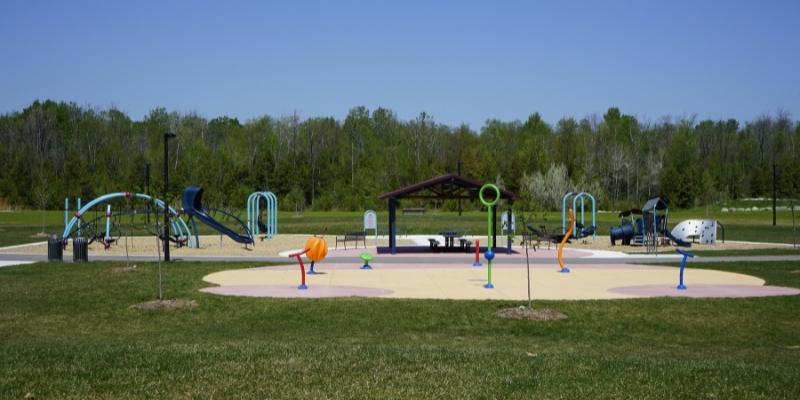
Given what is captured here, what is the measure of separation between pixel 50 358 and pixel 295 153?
95.8 m

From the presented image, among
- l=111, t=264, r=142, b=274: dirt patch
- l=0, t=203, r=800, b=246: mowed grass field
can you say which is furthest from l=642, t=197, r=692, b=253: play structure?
l=111, t=264, r=142, b=274: dirt patch

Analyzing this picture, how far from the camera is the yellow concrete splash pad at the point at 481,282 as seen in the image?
19328mm

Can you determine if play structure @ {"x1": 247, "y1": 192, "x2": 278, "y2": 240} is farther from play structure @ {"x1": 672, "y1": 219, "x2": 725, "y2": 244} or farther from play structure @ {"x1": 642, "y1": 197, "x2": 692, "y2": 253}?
play structure @ {"x1": 672, "y1": 219, "x2": 725, "y2": 244}

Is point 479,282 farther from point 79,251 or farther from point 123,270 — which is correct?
point 79,251

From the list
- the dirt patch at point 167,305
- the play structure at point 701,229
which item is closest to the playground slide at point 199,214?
the dirt patch at point 167,305

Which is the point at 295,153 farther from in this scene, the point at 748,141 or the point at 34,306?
the point at 34,306

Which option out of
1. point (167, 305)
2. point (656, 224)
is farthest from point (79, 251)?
point (656, 224)

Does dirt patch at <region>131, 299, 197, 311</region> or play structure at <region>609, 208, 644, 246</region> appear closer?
dirt patch at <region>131, 299, 197, 311</region>

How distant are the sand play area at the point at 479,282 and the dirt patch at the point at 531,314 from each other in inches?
88.6

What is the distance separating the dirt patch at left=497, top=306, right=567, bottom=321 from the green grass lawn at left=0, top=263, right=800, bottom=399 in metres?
0.32

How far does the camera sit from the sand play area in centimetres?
1934

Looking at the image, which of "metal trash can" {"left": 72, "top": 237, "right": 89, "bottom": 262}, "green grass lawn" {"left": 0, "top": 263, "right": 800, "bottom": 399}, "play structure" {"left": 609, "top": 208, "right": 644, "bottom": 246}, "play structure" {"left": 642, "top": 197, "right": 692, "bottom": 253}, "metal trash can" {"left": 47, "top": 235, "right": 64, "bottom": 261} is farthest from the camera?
"play structure" {"left": 609, "top": 208, "right": 644, "bottom": 246}

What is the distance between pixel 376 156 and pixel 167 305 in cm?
9023

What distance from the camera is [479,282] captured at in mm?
22172
